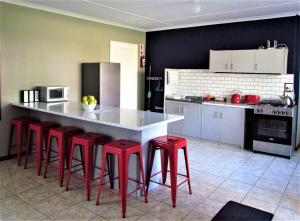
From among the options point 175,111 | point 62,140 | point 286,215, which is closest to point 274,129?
point 175,111

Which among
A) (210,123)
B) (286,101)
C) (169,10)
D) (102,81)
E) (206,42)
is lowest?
(210,123)

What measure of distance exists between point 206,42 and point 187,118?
1735 millimetres

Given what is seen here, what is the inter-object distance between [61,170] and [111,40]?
3429 millimetres

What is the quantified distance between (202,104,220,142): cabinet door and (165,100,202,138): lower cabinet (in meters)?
0.12

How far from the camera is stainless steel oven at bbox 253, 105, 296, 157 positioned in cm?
481

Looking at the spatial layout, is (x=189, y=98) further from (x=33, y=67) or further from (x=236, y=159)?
(x=33, y=67)

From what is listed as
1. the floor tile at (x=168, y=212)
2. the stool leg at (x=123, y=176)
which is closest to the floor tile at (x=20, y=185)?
the stool leg at (x=123, y=176)

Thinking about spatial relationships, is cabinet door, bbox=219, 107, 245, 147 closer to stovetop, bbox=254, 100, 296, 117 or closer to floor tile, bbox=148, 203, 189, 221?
stovetop, bbox=254, 100, 296, 117

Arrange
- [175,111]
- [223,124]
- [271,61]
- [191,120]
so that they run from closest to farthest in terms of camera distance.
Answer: [271,61], [223,124], [191,120], [175,111]

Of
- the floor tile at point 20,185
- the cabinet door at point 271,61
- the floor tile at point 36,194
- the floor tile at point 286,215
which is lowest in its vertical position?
the floor tile at point 286,215

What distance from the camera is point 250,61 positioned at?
17.4ft

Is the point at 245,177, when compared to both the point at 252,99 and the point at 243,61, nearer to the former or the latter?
the point at 252,99

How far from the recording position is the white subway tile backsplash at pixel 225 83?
541cm

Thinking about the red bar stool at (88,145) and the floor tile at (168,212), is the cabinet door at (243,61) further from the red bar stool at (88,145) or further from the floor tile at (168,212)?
the floor tile at (168,212)
